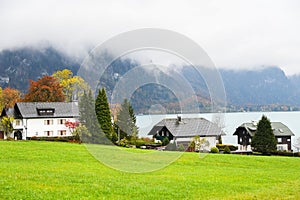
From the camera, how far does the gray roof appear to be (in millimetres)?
67125

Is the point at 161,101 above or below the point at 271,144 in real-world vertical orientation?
above

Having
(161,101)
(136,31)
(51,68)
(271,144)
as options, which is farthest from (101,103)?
(51,68)

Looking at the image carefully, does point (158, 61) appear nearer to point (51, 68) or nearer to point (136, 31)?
point (136, 31)

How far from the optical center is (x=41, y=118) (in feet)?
221

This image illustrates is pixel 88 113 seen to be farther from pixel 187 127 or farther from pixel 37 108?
pixel 187 127

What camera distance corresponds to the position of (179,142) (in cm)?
4222

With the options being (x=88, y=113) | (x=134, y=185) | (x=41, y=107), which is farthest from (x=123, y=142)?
(x=134, y=185)

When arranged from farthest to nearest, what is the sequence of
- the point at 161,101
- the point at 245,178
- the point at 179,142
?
the point at 179,142 → the point at 245,178 → the point at 161,101

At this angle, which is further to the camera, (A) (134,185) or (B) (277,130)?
(B) (277,130)

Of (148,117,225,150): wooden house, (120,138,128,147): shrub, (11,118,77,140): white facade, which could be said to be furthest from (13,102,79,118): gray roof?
(148,117,225,150): wooden house

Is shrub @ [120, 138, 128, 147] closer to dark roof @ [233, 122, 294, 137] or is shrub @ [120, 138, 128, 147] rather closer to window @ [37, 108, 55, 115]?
window @ [37, 108, 55, 115]

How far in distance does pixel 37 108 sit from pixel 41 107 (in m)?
0.70

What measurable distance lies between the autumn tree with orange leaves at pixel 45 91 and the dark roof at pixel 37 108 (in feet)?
28.9

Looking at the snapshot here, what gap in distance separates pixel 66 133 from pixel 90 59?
53175 mm
